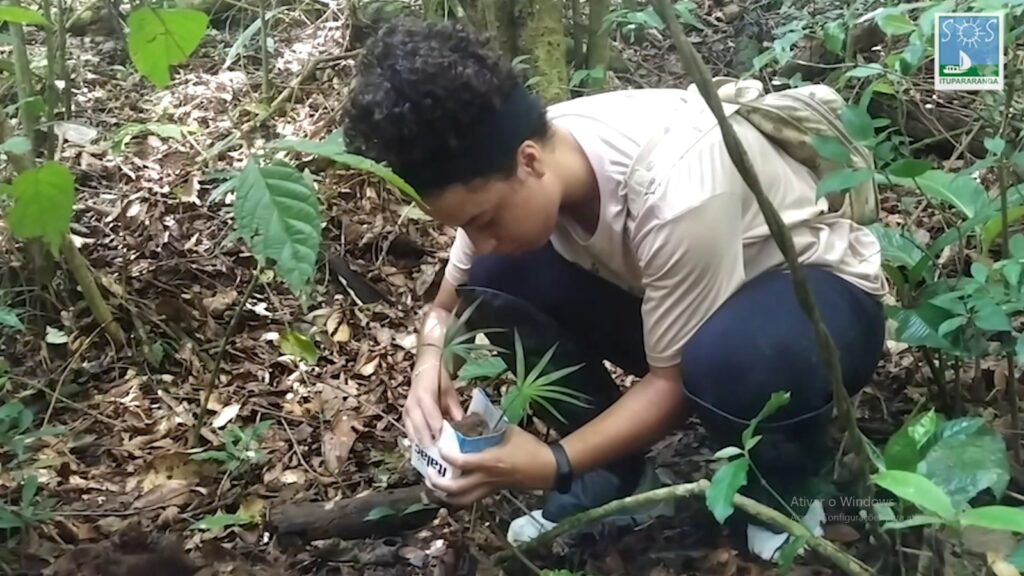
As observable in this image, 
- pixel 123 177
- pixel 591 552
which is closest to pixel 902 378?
pixel 591 552

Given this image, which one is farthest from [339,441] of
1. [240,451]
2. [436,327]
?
[436,327]

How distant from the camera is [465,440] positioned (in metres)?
1.36

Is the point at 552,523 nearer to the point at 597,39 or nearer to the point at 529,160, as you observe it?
the point at 529,160

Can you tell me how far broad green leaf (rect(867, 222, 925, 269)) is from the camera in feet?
5.26

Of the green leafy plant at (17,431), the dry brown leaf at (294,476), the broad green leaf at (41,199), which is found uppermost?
the broad green leaf at (41,199)

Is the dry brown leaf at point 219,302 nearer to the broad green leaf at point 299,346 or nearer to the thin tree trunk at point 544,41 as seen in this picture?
the broad green leaf at point 299,346

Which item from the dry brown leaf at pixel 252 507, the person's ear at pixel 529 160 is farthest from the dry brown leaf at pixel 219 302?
the person's ear at pixel 529 160

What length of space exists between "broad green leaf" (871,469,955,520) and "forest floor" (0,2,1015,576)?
62 cm

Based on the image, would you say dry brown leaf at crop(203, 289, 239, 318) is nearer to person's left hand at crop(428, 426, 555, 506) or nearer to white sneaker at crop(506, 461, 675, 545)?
white sneaker at crop(506, 461, 675, 545)

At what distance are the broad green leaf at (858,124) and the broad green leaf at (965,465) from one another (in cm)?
43

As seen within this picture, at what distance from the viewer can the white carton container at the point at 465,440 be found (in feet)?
4.48

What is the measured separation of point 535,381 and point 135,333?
1230 millimetres

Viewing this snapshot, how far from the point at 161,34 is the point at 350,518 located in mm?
893

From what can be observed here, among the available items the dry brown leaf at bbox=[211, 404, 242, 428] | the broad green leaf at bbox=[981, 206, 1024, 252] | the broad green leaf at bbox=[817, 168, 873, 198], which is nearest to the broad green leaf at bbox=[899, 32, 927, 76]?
the broad green leaf at bbox=[981, 206, 1024, 252]
